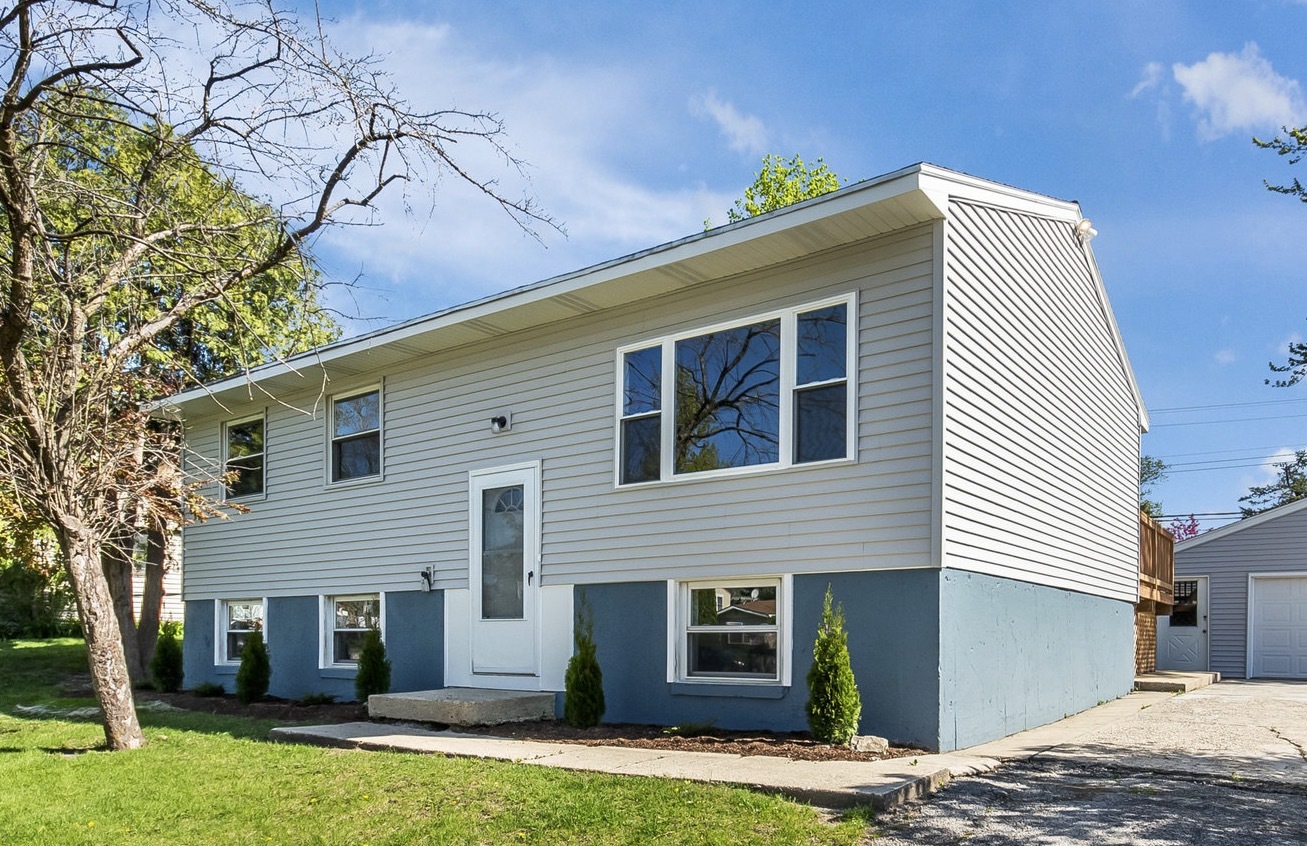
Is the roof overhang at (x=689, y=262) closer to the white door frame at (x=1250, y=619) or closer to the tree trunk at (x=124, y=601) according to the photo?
the tree trunk at (x=124, y=601)

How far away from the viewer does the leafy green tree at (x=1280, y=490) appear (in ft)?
117

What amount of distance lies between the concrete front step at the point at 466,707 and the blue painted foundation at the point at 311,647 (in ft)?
4.22

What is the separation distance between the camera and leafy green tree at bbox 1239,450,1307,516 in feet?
117

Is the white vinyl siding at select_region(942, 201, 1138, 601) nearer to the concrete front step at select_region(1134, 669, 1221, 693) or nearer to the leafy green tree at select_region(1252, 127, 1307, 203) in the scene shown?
the concrete front step at select_region(1134, 669, 1221, 693)

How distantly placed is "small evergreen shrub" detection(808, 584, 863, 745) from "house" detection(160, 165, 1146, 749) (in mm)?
386

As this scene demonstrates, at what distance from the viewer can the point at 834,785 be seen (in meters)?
6.04

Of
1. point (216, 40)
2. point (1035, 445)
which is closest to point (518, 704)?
point (1035, 445)

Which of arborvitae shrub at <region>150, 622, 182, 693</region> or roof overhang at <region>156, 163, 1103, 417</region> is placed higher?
roof overhang at <region>156, 163, 1103, 417</region>

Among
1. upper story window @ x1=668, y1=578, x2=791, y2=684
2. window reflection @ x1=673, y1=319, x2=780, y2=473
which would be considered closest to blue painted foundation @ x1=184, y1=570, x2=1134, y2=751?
upper story window @ x1=668, y1=578, x2=791, y2=684

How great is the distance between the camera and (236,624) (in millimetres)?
14562

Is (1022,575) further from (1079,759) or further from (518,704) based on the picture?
(518,704)

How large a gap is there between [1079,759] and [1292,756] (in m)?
1.61

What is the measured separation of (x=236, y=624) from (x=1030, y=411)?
10.9 metres

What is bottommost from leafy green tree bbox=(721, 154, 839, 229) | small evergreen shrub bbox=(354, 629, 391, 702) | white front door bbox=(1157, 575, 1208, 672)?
white front door bbox=(1157, 575, 1208, 672)
